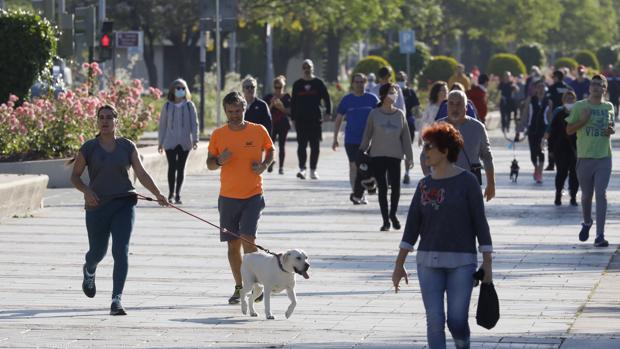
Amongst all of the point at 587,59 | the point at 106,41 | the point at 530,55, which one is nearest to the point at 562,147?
the point at 106,41

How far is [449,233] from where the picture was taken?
8.88 meters

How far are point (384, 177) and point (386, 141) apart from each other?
48 cm

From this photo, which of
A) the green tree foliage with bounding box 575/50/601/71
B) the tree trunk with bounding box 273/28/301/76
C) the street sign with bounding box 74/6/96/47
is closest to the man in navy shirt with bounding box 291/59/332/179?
the street sign with bounding box 74/6/96/47

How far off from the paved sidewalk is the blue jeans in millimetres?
1716

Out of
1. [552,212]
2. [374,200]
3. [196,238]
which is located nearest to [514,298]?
[196,238]

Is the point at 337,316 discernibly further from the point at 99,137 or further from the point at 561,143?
the point at 561,143

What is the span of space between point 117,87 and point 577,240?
42.8ft

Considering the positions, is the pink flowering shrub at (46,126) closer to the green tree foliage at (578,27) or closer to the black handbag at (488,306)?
the black handbag at (488,306)

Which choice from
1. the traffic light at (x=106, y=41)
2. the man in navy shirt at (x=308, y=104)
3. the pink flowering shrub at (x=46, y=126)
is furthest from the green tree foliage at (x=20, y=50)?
the traffic light at (x=106, y=41)

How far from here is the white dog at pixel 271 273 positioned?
11758 millimetres

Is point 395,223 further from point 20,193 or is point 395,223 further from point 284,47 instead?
point 284,47

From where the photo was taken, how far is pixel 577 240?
17.8m

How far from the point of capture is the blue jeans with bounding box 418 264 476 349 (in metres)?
8.88

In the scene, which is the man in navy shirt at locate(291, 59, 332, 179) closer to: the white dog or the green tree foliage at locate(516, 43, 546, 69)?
the white dog
